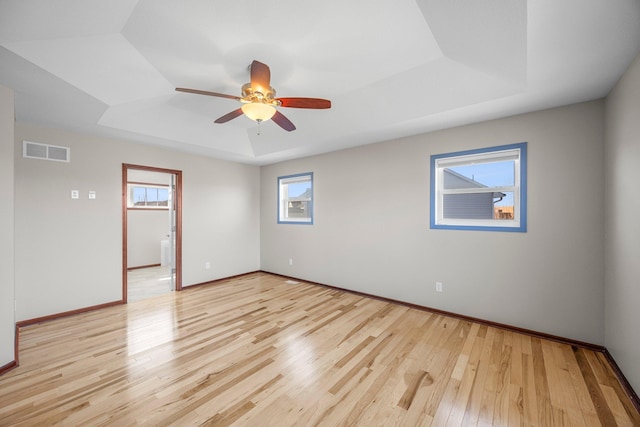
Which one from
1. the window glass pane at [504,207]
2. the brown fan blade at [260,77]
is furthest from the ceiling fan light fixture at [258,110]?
the window glass pane at [504,207]

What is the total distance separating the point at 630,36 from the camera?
5.14 feet

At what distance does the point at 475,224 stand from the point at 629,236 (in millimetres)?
1293

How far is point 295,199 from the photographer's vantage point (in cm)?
518

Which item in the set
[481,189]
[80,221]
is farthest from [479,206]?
[80,221]

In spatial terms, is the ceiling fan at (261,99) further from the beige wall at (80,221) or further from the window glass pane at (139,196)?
the window glass pane at (139,196)

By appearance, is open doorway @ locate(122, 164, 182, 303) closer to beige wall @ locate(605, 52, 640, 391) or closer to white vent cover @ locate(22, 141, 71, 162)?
white vent cover @ locate(22, 141, 71, 162)

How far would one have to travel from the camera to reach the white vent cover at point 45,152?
3019 millimetres

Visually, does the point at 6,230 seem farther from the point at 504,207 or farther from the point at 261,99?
the point at 504,207

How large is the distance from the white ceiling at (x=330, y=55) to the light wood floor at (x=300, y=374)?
2.49 metres

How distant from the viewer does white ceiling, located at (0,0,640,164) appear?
1.58 metres

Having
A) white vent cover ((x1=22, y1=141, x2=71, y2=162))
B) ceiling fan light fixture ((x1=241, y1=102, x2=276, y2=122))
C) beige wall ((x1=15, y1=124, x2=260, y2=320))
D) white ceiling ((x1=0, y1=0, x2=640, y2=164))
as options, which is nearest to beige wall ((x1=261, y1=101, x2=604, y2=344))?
white ceiling ((x1=0, y1=0, x2=640, y2=164))

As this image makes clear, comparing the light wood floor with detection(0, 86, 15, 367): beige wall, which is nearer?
the light wood floor

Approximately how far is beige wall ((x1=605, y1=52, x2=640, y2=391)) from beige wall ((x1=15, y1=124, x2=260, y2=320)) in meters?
5.43

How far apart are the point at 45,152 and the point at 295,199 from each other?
12.1 feet
